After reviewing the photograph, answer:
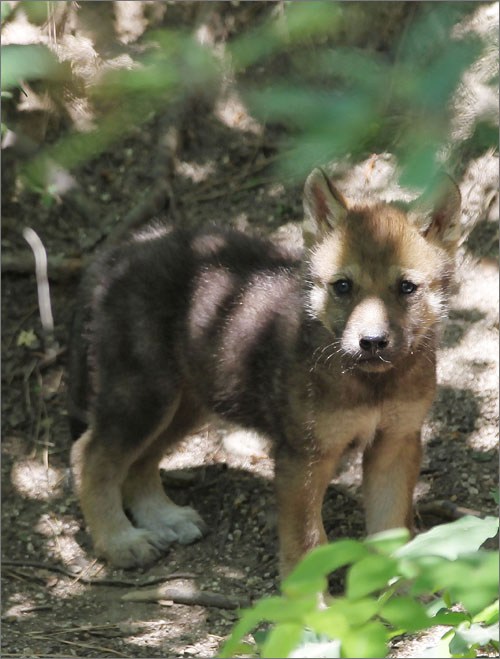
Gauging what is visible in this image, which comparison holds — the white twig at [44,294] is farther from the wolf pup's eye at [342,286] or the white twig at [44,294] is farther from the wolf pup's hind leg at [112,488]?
the wolf pup's eye at [342,286]

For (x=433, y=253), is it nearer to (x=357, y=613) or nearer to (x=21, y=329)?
(x=357, y=613)

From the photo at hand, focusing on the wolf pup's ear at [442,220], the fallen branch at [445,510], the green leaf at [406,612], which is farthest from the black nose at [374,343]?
the green leaf at [406,612]

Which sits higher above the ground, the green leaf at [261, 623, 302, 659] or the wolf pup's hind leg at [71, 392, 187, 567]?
the wolf pup's hind leg at [71, 392, 187, 567]

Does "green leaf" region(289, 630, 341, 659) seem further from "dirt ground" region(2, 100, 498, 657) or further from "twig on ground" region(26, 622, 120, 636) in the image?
"twig on ground" region(26, 622, 120, 636)

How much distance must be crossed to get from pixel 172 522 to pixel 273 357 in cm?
144


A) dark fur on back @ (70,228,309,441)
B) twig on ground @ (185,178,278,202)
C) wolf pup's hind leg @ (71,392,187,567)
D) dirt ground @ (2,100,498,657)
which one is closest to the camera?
dirt ground @ (2,100,498,657)

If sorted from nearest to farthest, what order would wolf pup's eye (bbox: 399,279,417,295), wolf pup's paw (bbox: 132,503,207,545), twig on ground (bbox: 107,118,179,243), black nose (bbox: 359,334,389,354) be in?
black nose (bbox: 359,334,389,354), wolf pup's eye (bbox: 399,279,417,295), wolf pup's paw (bbox: 132,503,207,545), twig on ground (bbox: 107,118,179,243)

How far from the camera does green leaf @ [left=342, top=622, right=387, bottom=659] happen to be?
187cm

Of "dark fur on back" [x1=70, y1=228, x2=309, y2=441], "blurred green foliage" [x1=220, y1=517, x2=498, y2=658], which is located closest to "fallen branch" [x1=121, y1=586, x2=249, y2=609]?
"dark fur on back" [x1=70, y1=228, x2=309, y2=441]

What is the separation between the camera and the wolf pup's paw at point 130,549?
557cm

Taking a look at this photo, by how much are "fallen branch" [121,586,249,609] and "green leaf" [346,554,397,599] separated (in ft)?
10.8

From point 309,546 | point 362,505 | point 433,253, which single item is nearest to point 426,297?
point 433,253

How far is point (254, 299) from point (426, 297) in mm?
1117

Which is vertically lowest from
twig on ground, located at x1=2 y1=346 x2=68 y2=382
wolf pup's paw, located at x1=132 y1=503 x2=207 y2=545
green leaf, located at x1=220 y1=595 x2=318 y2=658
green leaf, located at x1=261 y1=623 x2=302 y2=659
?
green leaf, located at x1=261 y1=623 x2=302 y2=659
